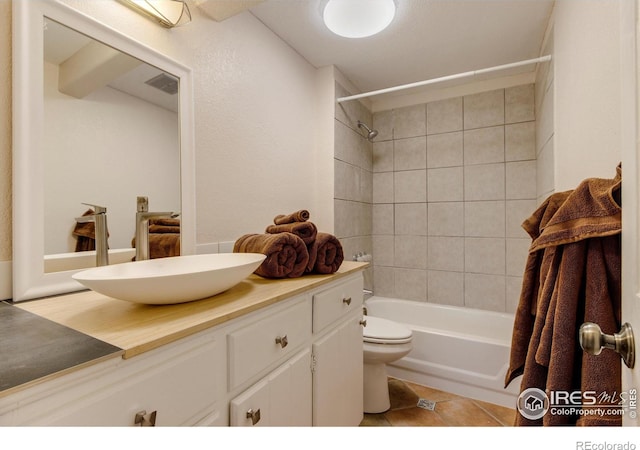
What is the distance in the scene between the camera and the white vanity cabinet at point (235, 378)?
50cm

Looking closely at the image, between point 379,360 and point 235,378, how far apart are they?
1200 millimetres

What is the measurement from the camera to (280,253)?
3.90ft

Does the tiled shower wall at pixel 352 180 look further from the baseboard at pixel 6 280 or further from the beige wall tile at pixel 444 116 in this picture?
the baseboard at pixel 6 280

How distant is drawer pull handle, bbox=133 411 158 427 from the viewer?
0.58m

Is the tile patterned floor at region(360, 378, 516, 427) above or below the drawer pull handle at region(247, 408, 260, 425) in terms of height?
below

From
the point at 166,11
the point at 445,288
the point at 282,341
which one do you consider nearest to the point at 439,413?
the point at 445,288

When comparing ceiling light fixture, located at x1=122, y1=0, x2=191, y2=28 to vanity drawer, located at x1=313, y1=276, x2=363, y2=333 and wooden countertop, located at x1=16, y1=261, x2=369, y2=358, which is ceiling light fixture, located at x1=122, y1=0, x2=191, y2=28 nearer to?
wooden countertop, located at x1=16, y1=261, x2=369, y2=358

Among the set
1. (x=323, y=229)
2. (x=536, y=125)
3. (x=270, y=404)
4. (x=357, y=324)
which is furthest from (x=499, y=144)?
(x=270, y=404)

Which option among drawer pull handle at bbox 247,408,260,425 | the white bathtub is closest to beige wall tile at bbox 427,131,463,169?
the white bathtub

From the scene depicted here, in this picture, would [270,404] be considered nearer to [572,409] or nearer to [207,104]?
[572,409]

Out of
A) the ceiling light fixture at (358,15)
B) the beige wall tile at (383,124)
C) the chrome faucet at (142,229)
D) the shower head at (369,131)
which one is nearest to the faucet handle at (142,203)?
the chrome faucet at (142,229)

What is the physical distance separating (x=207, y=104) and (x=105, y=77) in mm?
407

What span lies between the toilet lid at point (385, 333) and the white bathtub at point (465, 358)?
0.28 m

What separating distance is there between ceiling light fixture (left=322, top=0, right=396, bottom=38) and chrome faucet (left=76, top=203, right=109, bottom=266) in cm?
138
